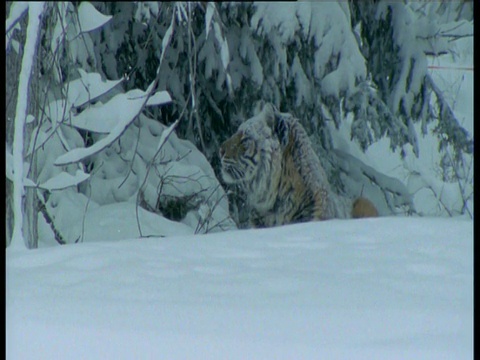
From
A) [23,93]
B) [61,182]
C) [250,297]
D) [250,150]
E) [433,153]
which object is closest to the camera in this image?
[250,297]

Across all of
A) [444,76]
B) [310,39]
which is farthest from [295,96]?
[444,76]

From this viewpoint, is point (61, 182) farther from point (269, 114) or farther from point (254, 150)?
point (269, 114)

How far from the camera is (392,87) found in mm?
5574

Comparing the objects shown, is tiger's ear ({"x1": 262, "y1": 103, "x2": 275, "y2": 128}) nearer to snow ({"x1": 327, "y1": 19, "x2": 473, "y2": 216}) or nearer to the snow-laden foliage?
the snow-laden foliage

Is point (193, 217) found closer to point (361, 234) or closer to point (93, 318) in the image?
point (361, 234)

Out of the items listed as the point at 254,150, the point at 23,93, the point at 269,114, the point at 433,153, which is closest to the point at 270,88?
the point at 269,114

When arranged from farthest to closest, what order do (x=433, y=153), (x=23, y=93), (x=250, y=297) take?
(x=433, y=153)
(x=23, y=93)
(x=250, y=297)

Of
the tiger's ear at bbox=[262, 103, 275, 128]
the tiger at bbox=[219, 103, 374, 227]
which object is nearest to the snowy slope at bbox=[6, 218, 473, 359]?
the tiger at bbox=[219, 103, 374, 227]

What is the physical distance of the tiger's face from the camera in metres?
5.06

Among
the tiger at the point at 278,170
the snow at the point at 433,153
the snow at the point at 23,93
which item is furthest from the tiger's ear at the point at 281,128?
the snow at the point at 23,93

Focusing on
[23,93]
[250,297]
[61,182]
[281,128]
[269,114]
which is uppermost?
[23,93]

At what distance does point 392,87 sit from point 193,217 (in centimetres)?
179

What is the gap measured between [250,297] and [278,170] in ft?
11.0

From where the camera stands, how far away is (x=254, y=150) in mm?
5066
